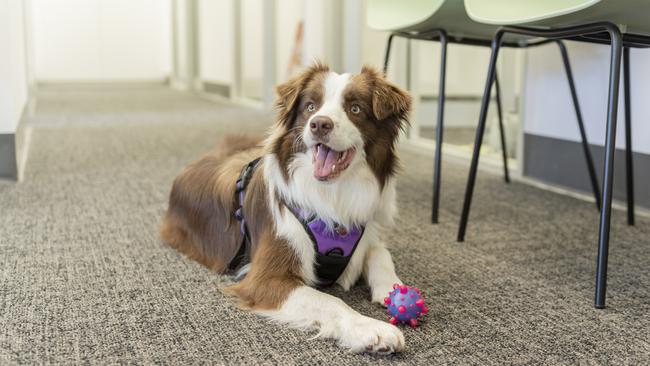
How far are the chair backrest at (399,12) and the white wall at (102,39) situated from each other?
954 cm

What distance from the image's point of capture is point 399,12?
8.60ft

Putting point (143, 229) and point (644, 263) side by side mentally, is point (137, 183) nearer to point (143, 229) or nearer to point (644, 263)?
point (143, 229)

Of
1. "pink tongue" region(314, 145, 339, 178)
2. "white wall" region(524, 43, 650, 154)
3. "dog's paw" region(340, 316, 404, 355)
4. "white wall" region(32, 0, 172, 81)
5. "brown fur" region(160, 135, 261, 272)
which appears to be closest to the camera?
"dog's paw" region(340, 316, 404, 355)

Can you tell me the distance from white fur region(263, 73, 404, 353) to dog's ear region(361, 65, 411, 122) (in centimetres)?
8

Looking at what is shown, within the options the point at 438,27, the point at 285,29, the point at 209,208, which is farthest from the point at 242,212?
the point at 285,29

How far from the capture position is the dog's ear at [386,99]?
1663mm

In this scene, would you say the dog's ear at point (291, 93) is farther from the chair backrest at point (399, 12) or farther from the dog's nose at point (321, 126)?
the chair backrest at point (399, 12)

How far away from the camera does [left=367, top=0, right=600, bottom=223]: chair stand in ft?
7.86

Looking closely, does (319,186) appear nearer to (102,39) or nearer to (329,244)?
(329,244)

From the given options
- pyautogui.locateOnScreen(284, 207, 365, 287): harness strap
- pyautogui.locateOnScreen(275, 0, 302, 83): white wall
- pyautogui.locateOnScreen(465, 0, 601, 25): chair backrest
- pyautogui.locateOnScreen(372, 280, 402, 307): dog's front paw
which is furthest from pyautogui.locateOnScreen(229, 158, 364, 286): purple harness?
pyautogui.locateOnScreen(275, 0, 302, 83): white wall

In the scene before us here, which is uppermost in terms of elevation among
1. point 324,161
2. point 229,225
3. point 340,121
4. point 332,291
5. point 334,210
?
point 340,121

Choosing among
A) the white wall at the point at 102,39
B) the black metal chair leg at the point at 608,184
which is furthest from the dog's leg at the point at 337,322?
the white wall at the point at 102,39

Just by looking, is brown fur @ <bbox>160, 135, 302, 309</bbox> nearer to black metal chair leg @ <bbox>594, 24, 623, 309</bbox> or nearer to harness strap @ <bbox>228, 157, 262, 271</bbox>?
harness strap @ <bbox>228, 157, 262, 271</bbox>

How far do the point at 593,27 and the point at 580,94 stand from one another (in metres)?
1.30
